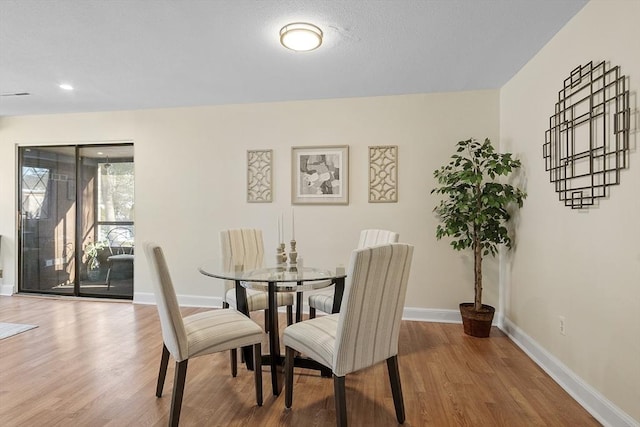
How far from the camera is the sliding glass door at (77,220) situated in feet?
15.1

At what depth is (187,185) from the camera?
14.1ft

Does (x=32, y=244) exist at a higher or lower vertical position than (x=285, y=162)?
lower

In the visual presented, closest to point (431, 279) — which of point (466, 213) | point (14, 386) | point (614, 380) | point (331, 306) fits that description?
point (466, 213)

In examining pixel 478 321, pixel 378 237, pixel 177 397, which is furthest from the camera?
pixel 478 321

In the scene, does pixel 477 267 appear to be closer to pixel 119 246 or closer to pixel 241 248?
pixel 241 248

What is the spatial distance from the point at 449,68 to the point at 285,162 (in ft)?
6.32

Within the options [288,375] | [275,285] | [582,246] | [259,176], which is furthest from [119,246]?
[582,246]

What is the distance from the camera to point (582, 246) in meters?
2.20

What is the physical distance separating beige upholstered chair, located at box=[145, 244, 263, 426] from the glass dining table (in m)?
0.21

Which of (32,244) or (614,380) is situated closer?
(614,380)

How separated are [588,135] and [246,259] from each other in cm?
269

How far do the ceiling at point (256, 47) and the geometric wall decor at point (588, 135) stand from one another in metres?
0.53

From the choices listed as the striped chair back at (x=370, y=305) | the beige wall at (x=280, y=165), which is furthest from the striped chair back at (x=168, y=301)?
the beige wall at (x=280, y=165)

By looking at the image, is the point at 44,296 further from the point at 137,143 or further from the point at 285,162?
the point at 285,162
